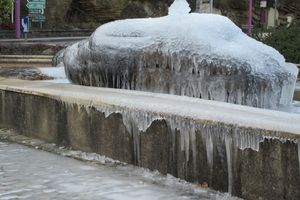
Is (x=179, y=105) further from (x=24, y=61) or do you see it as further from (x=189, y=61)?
(x=24, y=61)

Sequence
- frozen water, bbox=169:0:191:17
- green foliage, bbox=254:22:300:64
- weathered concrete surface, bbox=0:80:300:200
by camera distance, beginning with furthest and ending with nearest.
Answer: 1. green foliage, bbox=254:22:300:64
2. frozen water, bbox=169:0:191:17
3. weathered concrete surface, bbox=0:80:300:200

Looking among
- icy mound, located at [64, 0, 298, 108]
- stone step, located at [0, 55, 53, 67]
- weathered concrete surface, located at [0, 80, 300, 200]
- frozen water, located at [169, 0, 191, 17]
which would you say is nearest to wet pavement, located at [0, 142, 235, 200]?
weathered concrete surface, located at [0, 80, 300, 200]

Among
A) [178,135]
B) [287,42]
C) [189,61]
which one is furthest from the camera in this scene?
[287,42]

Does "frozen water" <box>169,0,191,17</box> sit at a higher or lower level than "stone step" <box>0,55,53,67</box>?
higher

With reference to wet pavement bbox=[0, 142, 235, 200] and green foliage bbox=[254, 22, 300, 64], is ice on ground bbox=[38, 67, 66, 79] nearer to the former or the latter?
wet pavement bbox=[0, 142, 235, 200]

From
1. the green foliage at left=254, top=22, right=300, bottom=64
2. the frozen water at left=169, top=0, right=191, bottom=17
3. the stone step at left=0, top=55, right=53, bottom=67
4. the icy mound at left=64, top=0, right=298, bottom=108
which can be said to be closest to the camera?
the icy mound at left=64, top=0, right=298, bottom=108

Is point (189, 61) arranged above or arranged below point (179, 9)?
below

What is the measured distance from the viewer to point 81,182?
242 inches

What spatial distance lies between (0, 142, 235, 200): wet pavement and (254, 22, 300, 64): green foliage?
11.4 meters

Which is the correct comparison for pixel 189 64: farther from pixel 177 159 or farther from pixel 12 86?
pixel 12 86

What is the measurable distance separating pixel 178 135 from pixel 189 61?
184cm

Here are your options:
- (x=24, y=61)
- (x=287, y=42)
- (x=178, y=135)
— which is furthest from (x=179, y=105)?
(x=24, y=61)

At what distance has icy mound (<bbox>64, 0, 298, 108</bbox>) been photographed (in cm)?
757

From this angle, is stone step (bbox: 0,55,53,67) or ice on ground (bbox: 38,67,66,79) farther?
stone step (bbox: 0,55,53,67)
